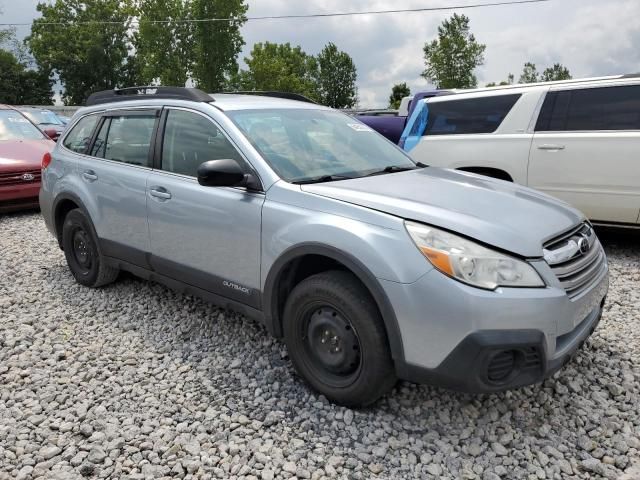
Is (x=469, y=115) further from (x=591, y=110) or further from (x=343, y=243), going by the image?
(x=343, y=243)

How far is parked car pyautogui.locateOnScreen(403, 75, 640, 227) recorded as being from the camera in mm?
5156

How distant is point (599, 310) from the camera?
2.89m

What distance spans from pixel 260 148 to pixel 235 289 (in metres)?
0.86

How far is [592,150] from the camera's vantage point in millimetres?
5270

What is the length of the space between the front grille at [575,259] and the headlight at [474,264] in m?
0.20

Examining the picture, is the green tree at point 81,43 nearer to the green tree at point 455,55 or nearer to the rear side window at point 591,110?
the green tree at point 455,55

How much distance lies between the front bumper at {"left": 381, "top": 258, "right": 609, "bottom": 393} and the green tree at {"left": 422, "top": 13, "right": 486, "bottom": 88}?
36.2m

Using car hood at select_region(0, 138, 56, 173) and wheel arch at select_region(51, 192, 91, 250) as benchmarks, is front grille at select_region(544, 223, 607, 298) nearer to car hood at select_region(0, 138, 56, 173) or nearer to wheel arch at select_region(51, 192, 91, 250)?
wheel arch at select_region(51, 192, 91, 250)

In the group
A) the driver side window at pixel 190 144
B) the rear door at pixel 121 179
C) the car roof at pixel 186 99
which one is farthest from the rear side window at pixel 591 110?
the rear door at pixel 121 179

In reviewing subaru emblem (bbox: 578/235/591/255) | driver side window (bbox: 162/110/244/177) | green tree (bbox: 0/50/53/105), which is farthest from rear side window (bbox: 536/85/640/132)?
green tree (bbox: 0/50/53/105)

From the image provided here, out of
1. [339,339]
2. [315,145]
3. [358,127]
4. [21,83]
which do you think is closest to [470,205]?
[339,339]

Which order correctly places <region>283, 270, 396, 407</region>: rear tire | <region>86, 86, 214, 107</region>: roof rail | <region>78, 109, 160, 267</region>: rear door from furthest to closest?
<region>78, 109, 160, 267</region>: rear door
<region>86, 86, 214, 107</region>: roof rail
<region>283, 270, 396, 407</region>: rear tire

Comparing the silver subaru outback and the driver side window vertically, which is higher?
the driver side window

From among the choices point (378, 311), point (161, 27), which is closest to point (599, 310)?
point (378, 311)
